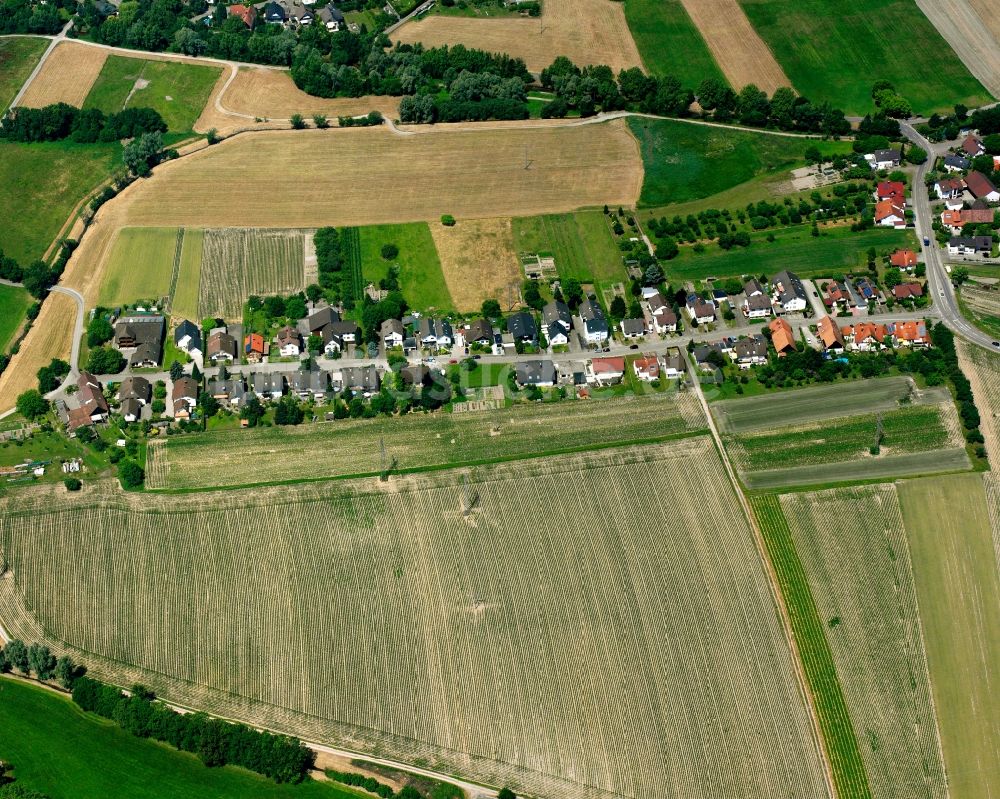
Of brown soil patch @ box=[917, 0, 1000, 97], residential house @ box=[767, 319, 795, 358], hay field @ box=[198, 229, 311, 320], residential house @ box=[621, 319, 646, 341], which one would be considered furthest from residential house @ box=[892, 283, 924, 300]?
hay field @ box=[198, 229, 311, 320]

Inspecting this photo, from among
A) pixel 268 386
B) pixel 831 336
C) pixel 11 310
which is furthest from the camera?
pixel 11 310

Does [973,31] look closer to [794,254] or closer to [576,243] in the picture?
[794,254]

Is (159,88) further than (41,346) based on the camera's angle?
Yes

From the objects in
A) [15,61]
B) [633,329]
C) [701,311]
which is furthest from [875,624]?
[15,61]

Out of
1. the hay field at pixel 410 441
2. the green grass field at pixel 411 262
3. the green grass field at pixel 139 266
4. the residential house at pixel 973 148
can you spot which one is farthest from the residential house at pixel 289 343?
the residential house at pixel 973 148

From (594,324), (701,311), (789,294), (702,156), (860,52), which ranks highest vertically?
(860,52)

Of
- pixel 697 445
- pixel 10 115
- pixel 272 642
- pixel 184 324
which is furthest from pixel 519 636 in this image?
pixel 10 115

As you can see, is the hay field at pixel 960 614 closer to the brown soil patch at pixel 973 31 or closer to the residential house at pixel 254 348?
the residential house at pixel 254 348
